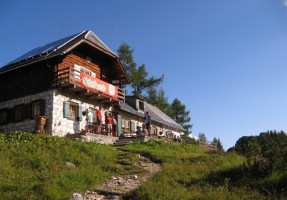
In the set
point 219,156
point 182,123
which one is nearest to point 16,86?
point 219,156

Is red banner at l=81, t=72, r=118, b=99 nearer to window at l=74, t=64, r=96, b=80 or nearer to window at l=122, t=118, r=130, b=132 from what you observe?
window at l=74, t=64, r=96, b=80

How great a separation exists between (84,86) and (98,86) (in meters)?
1.83

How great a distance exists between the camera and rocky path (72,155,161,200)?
14.4 metres

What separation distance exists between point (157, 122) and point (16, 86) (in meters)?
16.8

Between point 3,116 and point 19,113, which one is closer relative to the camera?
point 19,113

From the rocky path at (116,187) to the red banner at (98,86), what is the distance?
11.4 m

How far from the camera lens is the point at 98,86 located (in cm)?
3045

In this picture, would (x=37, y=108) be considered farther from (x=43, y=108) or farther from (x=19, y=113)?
(x=19, y=113)

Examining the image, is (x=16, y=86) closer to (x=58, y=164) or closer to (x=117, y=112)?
(x=117, y=112)

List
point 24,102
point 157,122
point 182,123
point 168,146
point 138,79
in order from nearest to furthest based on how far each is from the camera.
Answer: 1. point 168,146
2. point 24,102
3. point 157,122
4. point 138,79
5. point 182,123

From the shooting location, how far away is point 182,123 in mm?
66812

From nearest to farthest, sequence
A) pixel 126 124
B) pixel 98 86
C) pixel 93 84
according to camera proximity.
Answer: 1. pixel 93 84
2. pixel 98 86
3. pixel 126 124

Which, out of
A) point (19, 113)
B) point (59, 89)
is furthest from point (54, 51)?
point (19, 113)

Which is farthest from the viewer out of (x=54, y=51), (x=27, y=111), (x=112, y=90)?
(x=112, y=90)
